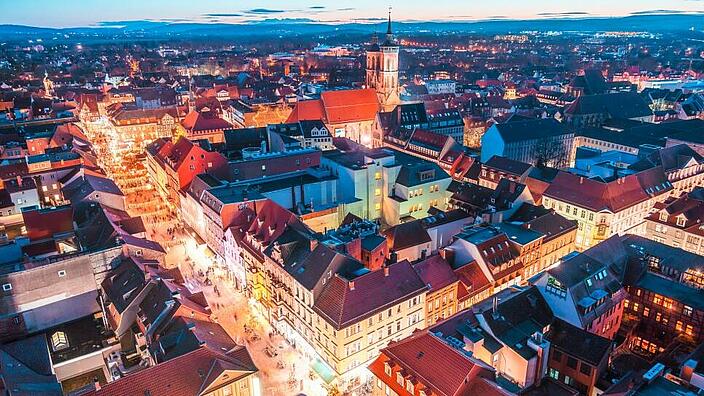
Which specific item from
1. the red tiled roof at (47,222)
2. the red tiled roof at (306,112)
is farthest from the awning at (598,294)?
the red tiled roof at (306,112)

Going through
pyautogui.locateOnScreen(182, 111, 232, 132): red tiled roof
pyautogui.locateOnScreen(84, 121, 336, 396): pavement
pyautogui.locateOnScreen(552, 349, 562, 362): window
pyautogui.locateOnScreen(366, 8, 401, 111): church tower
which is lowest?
pyautogui.locateOnScreen(84, 121, 336, 396): pavement

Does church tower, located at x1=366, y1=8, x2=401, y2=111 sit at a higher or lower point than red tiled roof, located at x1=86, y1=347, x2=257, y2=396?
higher

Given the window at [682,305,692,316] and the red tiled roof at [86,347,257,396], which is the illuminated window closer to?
the red tiled roof at [86,347,257,396]

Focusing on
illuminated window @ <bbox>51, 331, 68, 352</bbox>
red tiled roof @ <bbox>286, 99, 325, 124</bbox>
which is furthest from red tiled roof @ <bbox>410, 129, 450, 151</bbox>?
illuminated window @ <bbox>51, 331, 68, 352</bbox>

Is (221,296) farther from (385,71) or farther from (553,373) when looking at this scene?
(385,71)

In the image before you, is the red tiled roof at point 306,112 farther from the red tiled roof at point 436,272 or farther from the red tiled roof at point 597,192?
the red tiled roof at point 436,272

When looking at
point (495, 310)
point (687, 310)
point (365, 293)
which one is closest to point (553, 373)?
point (495, 310)
